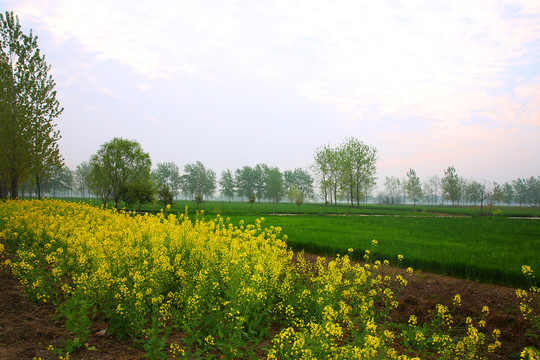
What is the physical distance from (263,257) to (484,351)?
4.19 meters

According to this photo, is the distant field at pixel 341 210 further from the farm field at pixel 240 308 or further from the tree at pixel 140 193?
the farm field at pixel 240 308

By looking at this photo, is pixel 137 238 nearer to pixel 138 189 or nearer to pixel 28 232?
pixel 28 232

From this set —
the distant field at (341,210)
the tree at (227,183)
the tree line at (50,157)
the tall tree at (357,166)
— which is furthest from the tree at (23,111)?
the tree at (227,183)

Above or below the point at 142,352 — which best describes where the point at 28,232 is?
above

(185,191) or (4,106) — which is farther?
(185,191)

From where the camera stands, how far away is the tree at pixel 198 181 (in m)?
93.4

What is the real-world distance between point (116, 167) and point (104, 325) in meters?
37.9

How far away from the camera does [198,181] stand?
9825cm

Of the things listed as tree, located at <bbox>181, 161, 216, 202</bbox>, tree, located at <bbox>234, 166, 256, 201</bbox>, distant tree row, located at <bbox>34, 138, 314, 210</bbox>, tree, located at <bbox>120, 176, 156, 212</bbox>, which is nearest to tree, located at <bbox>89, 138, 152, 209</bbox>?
distant tree row, located at <bbox>34, 138, 314, 210</bbox>

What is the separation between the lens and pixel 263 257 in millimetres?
6344

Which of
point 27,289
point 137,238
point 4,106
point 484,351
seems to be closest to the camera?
point 484,351

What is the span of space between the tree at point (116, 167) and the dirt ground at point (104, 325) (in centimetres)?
3357

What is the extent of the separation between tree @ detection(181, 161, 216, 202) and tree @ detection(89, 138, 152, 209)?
173 feet

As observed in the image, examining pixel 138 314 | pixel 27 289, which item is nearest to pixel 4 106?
pixel 27 289
